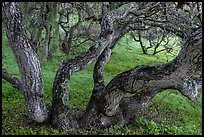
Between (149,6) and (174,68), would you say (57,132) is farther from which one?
(149,6)

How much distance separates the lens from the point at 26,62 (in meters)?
6.43

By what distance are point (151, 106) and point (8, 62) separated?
7.41 metres

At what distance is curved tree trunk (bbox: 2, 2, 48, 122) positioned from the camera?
6.02 metres

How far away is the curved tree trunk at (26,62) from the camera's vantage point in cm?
602

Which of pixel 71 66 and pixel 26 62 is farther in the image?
pixel 71 66

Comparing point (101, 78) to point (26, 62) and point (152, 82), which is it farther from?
point (26, 62)

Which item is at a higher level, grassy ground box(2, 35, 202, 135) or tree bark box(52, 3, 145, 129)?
tree bark box(52, 3, 145, 129)

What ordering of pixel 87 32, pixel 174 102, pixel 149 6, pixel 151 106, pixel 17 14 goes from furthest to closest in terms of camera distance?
pixel 87 32 < pixel 174 102 < pixel 151 106 < pixel 149 6 < pixel 17 14

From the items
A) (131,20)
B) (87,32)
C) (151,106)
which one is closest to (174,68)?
(131,20)

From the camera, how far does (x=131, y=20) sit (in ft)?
25.0

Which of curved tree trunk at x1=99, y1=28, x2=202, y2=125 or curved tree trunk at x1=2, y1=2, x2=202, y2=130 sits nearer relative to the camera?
curved tree trunk at x1=99, y1=28, x2=202, y2=125

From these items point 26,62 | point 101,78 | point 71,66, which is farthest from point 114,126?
point 26,62

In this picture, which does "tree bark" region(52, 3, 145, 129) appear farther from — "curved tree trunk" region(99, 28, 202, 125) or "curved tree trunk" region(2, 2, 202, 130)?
"curved tree trunk" region(99, 28, 202, 125)

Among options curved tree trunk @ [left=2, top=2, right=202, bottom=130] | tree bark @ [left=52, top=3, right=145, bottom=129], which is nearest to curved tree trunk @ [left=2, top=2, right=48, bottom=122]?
curved tree trunk @ [left=2, top=2, right=202, bottom=130]
